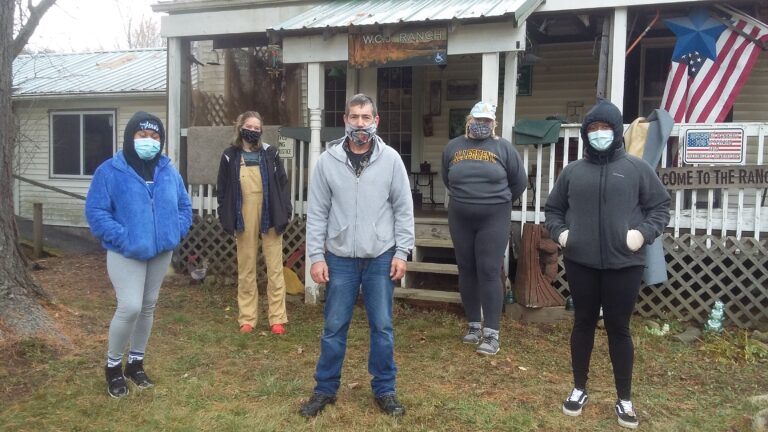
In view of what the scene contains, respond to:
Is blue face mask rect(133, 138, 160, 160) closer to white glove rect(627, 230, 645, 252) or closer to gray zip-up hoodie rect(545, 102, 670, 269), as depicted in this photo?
gray zip-up hoodie rect(545, 102, 670, 269)

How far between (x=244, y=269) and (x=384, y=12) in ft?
10.1

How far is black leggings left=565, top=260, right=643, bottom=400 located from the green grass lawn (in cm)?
35

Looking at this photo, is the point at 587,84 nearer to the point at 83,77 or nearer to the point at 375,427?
the point at 375,427

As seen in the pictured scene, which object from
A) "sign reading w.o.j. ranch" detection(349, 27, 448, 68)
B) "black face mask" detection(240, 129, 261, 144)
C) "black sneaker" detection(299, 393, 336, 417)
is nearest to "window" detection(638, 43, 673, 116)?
"sign reading w.o.j. ranch" detection(349, 27, 448, 68)

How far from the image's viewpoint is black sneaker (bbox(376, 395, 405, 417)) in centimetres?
361

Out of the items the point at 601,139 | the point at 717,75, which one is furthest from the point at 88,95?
the point at 601,139

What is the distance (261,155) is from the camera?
541 centimetres

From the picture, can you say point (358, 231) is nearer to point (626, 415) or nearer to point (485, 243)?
point (485, 243)

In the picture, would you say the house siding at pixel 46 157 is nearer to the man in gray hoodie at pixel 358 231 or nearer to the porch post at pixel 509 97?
the porch post at pixel 509 97

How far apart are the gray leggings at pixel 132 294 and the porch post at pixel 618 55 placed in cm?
465

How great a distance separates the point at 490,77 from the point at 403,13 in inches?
46.6

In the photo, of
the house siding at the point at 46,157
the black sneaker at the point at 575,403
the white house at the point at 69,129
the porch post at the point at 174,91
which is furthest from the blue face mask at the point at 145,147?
the house siding at the point at 46,157

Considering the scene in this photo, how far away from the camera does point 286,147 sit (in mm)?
7020

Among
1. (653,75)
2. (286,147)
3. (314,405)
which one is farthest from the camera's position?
(653,75)
